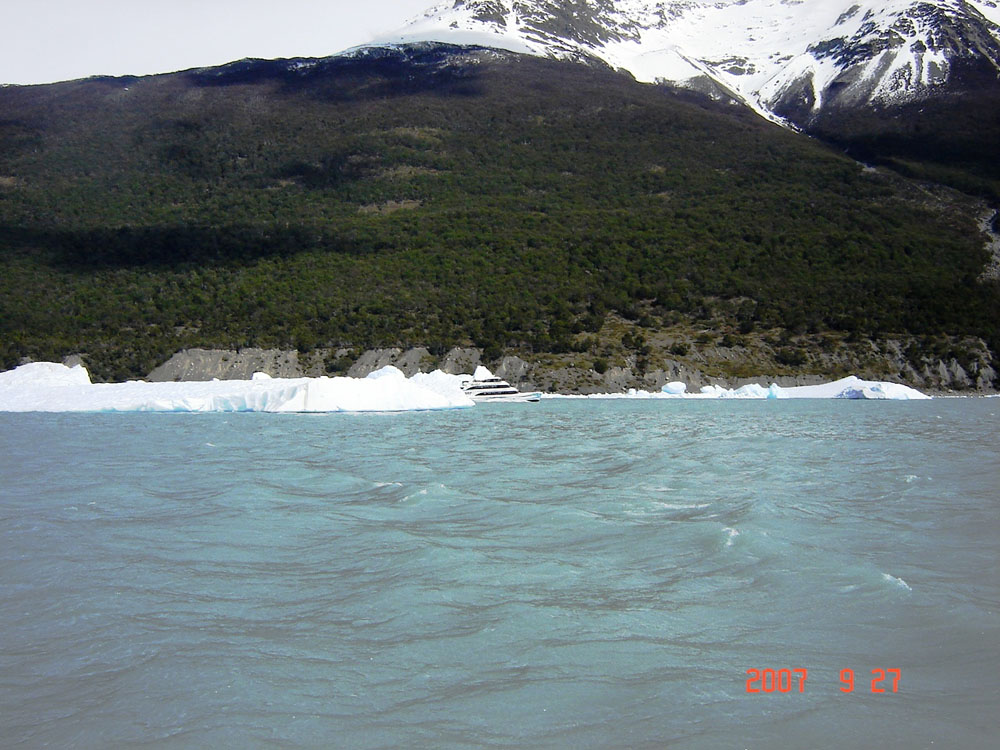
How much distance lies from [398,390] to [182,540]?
3716 centimetres

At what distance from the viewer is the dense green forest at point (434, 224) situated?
7500 cm

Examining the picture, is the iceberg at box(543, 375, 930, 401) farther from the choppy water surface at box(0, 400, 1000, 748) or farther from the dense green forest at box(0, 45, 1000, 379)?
the choppy water surface at box(0, 400, 1000, 748)

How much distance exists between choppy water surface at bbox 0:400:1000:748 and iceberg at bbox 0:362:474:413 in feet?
91.6

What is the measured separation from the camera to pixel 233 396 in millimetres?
47281

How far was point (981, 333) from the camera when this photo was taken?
72.7 m

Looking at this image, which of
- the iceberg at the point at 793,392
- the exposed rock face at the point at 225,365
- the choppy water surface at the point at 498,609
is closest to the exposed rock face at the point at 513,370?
the iceberg at the point at 793,392

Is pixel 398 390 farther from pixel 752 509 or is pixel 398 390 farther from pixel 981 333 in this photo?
pixel 981 333
